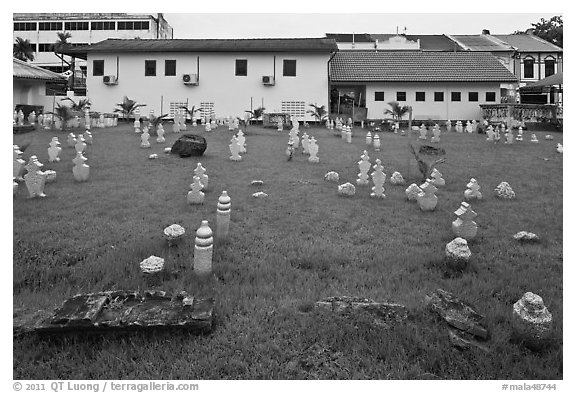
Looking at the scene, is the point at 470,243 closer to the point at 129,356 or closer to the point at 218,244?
the point at 218,244

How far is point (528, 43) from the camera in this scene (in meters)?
38.8

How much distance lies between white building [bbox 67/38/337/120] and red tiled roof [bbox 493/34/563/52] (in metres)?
20.1

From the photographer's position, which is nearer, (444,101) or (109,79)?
(109,79)

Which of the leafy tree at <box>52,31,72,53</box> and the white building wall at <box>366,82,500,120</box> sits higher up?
the leafy tree at <box>52,31,72,53</box>

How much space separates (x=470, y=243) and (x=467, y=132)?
16701 millimetres

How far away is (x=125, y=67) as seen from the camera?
28.7 meters

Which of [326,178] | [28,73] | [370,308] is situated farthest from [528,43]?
[370,308]

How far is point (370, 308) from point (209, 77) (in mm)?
26539

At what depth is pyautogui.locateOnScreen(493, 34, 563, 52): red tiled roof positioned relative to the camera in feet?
122

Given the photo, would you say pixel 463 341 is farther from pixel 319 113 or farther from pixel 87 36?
pixel 87 36

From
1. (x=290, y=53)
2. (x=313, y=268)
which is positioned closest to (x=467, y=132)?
(x=290, y=53)

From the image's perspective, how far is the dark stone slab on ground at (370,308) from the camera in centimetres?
410

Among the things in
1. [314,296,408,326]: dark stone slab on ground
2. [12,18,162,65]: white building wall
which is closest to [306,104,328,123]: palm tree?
[12,18,162,65]: white building wall

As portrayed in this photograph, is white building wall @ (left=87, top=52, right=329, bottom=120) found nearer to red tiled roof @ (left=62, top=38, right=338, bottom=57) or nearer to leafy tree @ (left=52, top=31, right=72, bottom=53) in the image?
red tiled roof @ (left=62, top=38, right=338, bottom=57)
